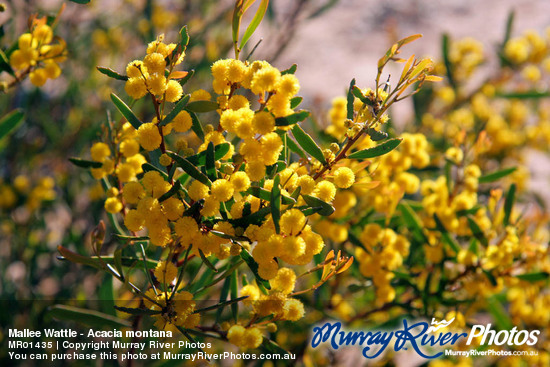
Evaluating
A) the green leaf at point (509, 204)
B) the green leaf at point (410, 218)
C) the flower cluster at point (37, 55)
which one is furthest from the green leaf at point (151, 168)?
the green leaf at point (509, 204)

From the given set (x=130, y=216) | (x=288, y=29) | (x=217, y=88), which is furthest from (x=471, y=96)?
(x=130, y=216)

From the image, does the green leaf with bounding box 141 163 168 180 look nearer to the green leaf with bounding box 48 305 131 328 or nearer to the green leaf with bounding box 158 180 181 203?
the green leaf with bounding box 158 180 181 203

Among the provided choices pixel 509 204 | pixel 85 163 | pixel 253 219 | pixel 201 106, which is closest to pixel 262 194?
pixel 253 219

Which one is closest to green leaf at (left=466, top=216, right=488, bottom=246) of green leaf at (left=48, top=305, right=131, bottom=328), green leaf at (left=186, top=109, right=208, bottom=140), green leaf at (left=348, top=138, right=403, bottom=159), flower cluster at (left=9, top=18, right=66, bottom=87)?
green leaf at (left=348, top=138, right=403, bottom=159)

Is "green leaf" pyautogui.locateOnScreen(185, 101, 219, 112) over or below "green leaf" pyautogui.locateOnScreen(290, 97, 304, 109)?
below

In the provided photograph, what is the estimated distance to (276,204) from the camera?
21.7 inches

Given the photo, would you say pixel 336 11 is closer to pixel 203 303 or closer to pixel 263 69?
pixel 203 303

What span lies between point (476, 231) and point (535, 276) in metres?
0.21

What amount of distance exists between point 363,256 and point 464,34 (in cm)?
369

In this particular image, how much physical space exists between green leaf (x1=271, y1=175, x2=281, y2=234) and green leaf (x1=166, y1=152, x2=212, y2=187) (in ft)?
0.34

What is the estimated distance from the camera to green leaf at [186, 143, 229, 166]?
61cm

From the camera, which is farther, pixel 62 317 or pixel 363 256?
pixel 363 256

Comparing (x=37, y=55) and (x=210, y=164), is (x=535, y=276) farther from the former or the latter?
(x=37, y=55)

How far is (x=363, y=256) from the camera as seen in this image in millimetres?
1034
